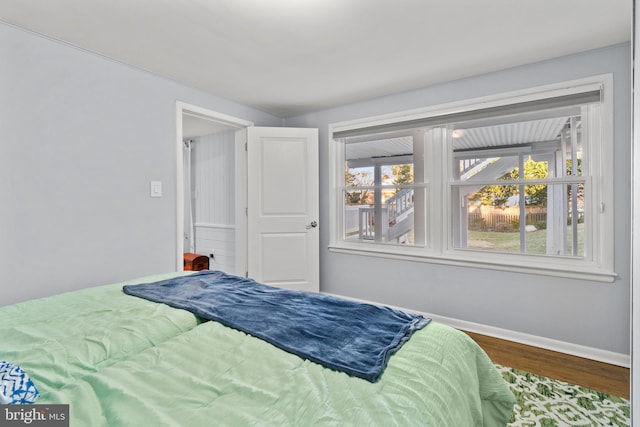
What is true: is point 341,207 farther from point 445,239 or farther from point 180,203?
point 180,203

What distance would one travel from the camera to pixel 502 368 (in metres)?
2.21

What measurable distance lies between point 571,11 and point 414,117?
1.39 metres

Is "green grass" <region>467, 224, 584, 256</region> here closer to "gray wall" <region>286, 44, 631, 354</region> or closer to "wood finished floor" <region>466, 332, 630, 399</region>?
"gray wall" <region>286, 44, 631, 354</region>

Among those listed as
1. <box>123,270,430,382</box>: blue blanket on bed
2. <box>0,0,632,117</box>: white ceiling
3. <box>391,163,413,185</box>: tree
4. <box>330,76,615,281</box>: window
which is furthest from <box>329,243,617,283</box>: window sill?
<box>123,270,430,382</box>: blue blanket on bed

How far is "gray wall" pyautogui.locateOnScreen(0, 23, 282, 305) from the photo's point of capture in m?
1.97

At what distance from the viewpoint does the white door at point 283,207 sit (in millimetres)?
3562

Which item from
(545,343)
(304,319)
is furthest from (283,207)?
(545,343)

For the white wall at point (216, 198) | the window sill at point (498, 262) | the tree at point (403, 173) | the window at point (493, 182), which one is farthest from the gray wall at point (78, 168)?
A: the tree at point (403, 173)

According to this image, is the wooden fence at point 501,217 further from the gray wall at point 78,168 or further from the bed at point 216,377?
the gray wall at point 78,168

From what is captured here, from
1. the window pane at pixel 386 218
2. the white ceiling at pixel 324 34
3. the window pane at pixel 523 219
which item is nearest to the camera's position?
the white ceiling at pixel 324 34

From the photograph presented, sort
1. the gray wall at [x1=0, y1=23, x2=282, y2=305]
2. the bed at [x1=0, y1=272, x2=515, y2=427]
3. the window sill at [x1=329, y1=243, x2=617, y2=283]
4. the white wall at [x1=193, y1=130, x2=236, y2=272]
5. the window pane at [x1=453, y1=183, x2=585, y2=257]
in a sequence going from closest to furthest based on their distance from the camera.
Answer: the bed at [x1=0, y1=272, x2=515, y2=427]
the gray wall at [x1=0, y1=23, x2=282, y2=305]
the window sill at [x1=329, y1=243, x2=617, y2=283]
the window pane at [x1=453, y1=183, x2=585, y2=257]
the white wall at [x1=193, y1=130, x2=236, y2=272]

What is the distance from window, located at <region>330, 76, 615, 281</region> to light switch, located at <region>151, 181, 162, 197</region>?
1.83 meters

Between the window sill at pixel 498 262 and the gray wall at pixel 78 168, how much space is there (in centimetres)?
206

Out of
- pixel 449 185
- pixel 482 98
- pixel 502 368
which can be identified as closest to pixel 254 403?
pixel 502 368
